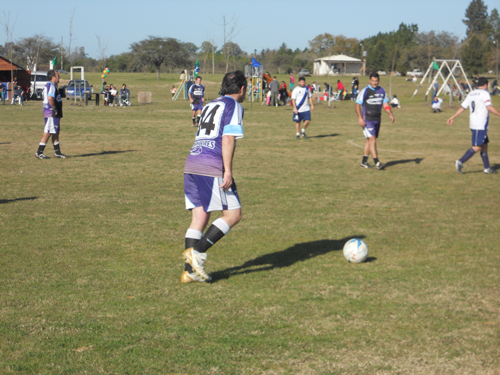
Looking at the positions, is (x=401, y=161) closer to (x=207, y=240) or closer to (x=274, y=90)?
(x=207, y=240)

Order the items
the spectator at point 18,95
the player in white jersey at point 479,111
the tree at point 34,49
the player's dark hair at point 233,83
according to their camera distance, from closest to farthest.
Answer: the player's dark hair at point 233,83 → the player in white jersey at point 479,111 → the spectator at point 18,95 → the tree at point 34,49

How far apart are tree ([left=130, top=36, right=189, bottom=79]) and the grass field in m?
74.5

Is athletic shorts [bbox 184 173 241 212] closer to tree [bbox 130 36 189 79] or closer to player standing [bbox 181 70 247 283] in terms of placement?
player standing [bbox 181 70 247 283]

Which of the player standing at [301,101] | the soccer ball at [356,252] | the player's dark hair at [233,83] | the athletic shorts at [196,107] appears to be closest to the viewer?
the player's dark hair at [233,83]

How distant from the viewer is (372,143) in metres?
12.9

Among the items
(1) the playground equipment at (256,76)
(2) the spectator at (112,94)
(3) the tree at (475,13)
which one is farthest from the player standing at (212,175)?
(3) the tree at (475,13)

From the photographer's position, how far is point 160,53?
84250 mm

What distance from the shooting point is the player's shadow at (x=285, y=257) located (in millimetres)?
5852

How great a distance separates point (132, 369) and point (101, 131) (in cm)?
1856

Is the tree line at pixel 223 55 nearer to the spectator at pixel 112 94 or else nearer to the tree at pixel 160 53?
the tree at pixel 160 53

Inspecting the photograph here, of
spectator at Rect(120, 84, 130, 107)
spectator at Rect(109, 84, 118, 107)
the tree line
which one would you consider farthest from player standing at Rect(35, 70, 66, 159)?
the tree line

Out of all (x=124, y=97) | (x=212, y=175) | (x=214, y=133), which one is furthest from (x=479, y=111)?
(x=124, y=97)

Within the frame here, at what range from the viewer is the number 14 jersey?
5.29 meters

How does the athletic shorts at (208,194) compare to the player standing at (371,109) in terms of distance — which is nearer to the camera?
the athletic shorts at (208,194)
